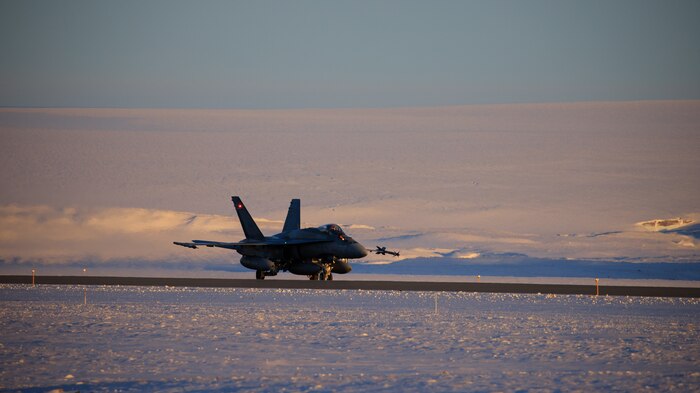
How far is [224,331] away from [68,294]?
955 inches

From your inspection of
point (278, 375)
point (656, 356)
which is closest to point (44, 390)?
point (278, 375)

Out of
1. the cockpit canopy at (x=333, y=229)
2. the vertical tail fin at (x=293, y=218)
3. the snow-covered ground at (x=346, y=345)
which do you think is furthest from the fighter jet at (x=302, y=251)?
the snow-covered ground at (x=346, y=345)

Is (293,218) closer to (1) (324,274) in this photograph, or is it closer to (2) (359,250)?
(1) (324,274)

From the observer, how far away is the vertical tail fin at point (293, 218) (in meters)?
80.7

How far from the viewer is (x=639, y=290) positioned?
6125 centimetres

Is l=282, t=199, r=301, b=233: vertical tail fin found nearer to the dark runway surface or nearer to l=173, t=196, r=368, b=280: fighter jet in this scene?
l=173, t=196, r=368, b=280: fighter jet

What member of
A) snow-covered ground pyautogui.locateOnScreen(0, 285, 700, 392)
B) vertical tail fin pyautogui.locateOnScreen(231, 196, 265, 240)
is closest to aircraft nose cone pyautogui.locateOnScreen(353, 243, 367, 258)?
vertical tail fin pyautogui.locateOnScreen(231, 196, 265, 240)

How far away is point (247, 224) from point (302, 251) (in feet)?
27.5

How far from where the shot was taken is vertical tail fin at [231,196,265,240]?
78188 millimetres

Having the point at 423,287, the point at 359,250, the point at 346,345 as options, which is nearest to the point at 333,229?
the point at 359,250

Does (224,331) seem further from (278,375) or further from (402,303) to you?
(402,303)

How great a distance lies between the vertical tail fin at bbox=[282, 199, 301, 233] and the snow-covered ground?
Answer: 2922cm

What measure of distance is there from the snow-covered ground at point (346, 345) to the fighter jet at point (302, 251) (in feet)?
61.9

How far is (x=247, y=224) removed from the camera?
79.1 m
